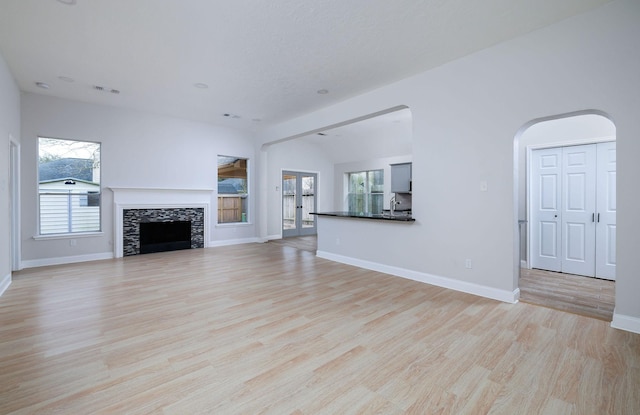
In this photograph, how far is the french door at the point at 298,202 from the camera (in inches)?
360

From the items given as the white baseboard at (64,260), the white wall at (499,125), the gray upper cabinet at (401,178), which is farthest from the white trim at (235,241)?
the white wall at (499,125)

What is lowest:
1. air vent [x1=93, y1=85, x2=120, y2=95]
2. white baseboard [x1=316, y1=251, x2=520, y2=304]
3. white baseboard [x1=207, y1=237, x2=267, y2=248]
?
white baseboard [x1=316, y1=251, x2=520, y2=304]

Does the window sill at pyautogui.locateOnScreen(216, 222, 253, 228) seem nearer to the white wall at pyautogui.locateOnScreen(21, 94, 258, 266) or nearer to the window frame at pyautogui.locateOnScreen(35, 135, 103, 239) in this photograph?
the white wall at pyautogui.locateOnScreen(21, 94, 258, 266)

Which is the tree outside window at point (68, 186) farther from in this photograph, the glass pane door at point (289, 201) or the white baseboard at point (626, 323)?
the white baseboard at point (626, 323)

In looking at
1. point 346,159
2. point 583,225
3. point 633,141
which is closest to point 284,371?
point 633,141

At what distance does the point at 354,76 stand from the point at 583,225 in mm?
4198

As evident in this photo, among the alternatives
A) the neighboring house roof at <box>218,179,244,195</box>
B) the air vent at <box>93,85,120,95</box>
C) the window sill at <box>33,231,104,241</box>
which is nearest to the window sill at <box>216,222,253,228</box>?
the neighboring house roof at <box>218,179,244,195</box>

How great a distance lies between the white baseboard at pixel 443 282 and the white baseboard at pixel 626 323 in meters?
0.83

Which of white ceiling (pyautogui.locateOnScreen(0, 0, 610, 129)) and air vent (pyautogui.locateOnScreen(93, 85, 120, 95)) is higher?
air vent (pyautogui.locateOnScreen(93, 85, 120, 95))

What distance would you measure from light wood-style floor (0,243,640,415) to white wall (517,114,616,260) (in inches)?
103

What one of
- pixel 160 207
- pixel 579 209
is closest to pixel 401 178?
pixel 579 209

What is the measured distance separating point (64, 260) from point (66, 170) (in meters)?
1.69

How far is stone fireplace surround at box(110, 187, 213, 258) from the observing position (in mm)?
6027

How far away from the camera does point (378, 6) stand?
278cm
